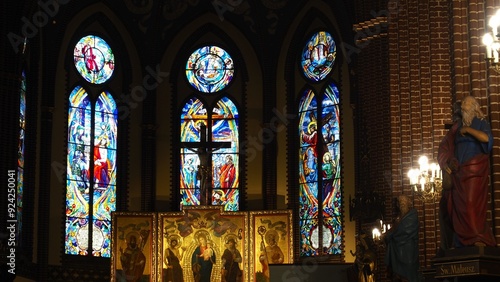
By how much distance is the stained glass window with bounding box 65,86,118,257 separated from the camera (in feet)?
107

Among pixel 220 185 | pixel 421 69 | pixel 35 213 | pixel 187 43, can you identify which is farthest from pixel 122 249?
pixel 421 69

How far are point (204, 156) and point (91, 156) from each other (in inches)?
136

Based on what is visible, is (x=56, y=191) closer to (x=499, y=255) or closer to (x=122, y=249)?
(x=122, y=249)

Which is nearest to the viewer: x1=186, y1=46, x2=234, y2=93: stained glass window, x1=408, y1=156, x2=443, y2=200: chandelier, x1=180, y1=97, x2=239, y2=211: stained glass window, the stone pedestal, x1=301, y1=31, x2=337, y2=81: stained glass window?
the stone pedestal

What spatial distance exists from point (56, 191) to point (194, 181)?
4577 millimetres

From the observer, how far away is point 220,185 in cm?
3469

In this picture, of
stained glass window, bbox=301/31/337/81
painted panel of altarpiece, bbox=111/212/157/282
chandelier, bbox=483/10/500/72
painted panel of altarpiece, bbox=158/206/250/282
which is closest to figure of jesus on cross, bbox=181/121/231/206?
painted panel of altarpiece, bbox=158/206/250/282

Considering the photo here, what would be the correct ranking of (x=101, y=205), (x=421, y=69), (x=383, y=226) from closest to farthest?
(x=421, y=69) < (x=383, y=226) < (x=101, y=205)

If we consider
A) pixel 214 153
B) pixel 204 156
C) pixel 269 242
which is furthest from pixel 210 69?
pixel 269 242

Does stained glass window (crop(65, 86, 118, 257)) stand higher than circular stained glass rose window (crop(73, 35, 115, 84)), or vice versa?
circular stained glass rose window (crop(73, 35, 115, 84))

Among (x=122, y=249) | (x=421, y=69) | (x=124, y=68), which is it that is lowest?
(x=122, y=249)

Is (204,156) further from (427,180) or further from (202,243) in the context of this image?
(427,180)

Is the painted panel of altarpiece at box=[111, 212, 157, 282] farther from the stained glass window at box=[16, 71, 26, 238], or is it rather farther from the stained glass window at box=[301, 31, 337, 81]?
the stained glass window at box=[301, 31, 337, 81]

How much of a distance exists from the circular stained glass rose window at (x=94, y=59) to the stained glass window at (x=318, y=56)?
233 inches
